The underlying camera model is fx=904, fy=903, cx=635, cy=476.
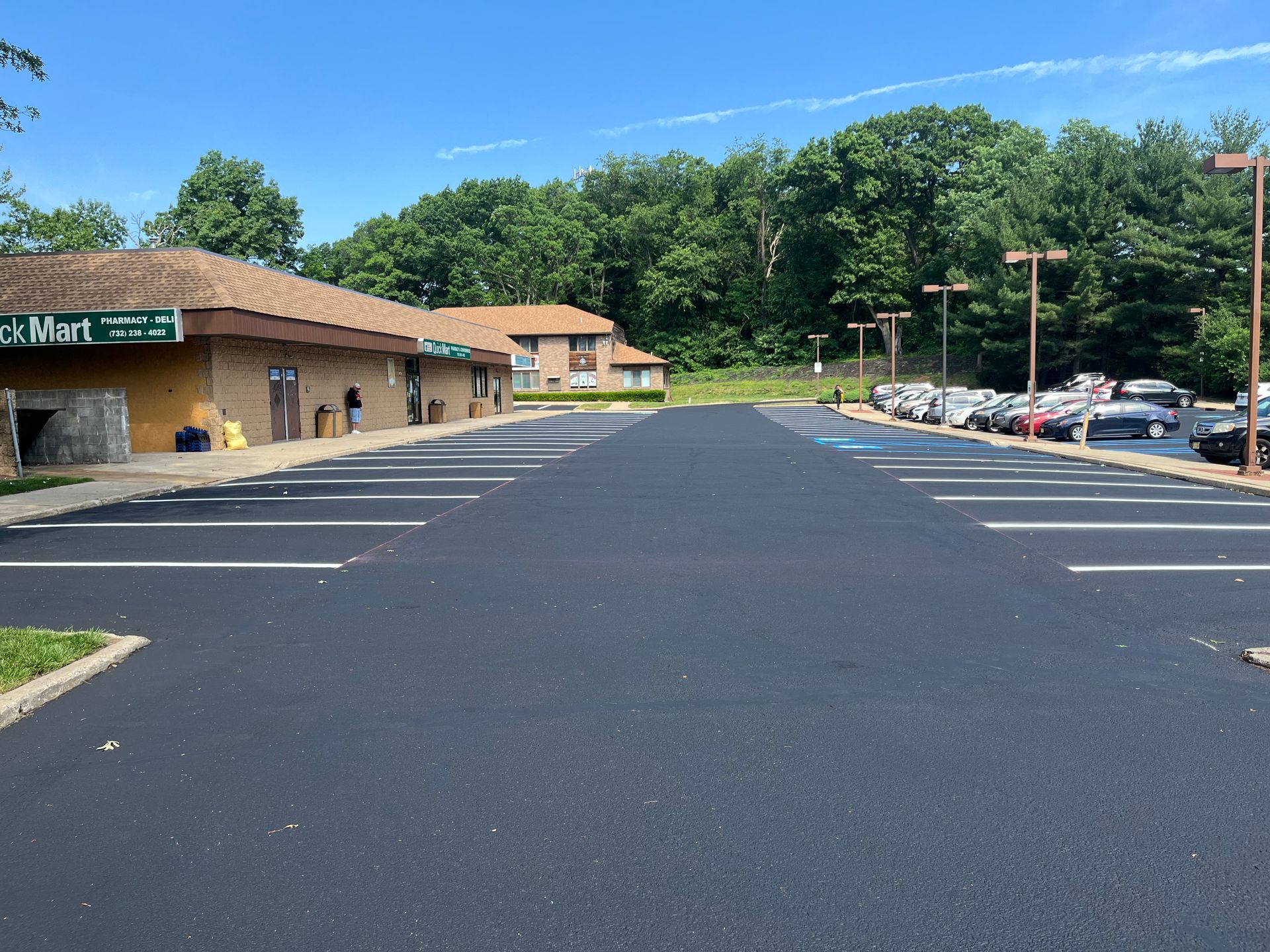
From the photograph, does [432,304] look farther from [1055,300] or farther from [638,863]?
[638,863]

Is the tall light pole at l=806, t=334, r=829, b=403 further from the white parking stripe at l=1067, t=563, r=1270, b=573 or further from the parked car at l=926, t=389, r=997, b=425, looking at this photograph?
the white parking stripe at l=1067, t=563, r=1270, b=573

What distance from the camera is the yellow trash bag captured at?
2452 centimetres

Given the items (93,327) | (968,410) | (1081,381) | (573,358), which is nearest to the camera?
(93,327)

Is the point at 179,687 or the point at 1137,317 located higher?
the point at 1137,317

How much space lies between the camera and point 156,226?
7631cm

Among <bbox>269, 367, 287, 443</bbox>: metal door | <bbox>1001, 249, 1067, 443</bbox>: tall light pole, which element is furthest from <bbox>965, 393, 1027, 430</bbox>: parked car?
<bbox>269, 367, 287, 443</bbox>: metal door

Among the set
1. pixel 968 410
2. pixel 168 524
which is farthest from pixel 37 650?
pixel 968 410

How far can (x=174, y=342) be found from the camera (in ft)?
79.8

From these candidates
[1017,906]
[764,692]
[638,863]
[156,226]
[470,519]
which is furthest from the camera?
[156,226]

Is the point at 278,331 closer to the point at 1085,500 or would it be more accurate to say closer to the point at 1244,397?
the point at 1085,500

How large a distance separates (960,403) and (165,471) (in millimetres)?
33070

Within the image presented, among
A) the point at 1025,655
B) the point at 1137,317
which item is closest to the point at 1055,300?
the point at 1137,317

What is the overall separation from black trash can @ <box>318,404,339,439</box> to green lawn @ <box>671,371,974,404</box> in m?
44.3

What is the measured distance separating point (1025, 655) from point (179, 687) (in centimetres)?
542
